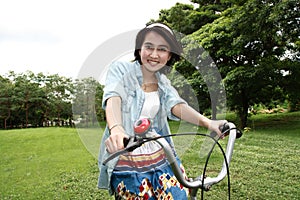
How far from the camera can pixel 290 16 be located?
7.72 m

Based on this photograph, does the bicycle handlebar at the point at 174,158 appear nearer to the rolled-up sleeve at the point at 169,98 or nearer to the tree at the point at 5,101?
the rolled-up sleeve at the point at 169,98

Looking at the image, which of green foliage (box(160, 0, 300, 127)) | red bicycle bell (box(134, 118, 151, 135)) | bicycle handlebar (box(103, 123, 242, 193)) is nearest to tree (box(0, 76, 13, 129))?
green foliage (box(160, 0, 300, 127))

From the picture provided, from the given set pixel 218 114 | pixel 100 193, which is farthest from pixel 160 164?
pixel 100 193

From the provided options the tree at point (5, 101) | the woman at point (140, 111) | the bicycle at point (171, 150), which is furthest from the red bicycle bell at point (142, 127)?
the tree at point (5, 101)

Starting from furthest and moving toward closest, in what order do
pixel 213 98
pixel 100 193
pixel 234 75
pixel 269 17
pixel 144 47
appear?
pixel 234 75, pixel 269 17, pixel 100 193, pixel 213 98, pixel 144 47

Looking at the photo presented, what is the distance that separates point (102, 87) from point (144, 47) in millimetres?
206

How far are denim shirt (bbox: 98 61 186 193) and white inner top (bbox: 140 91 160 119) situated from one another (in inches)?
1.0

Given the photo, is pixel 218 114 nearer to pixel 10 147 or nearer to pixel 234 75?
pixel 234 75

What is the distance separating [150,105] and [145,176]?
0.26 meters

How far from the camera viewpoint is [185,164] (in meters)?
3.69

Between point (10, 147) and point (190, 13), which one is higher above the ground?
point (190, 13)

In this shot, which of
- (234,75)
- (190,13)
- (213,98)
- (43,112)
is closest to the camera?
(213,98)

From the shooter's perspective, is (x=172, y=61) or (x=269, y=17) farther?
(x=269, y=17)

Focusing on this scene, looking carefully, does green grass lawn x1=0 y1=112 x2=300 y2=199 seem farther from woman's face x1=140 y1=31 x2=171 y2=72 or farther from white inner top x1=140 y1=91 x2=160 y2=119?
woman's face x1=140 y1=31 x2=171 y2=72
